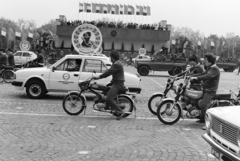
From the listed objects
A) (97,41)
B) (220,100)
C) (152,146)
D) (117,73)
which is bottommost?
(152,146)

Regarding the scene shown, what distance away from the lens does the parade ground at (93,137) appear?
18.4 feet

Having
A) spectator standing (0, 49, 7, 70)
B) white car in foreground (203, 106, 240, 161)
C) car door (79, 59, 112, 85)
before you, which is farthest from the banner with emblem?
white car in foreground (203, 106, 240, 161)

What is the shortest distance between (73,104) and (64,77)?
2630mm

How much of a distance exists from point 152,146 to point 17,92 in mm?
8219

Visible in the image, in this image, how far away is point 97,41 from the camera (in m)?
14.1

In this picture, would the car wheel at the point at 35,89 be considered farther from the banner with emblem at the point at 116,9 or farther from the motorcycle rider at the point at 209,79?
the banner with emblem at the point at 116,9

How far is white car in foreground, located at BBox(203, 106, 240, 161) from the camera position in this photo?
405 cm

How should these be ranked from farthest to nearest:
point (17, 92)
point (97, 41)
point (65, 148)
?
point (97, 41) < point (17, 92) < point (65, 148)

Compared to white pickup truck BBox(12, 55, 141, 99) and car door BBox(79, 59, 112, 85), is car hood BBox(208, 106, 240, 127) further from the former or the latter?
white pickup truck BBox(12, 55, 141, 99)

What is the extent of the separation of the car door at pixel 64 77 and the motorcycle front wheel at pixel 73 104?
2.50 metres

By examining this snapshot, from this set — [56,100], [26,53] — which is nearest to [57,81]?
[56,100]

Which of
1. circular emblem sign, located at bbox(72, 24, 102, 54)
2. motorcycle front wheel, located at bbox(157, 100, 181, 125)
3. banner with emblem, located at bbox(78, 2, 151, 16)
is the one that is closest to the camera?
motorcycle front wheel, located at bbox(157, 100, 181, 125)

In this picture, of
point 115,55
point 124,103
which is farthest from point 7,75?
point 115,55

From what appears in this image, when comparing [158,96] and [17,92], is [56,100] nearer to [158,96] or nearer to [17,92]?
[17,92]
